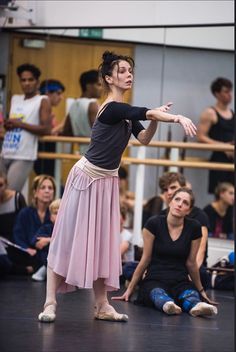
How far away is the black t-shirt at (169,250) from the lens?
7.32 m

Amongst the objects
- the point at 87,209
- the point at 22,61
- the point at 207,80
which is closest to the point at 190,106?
the point at 207,80

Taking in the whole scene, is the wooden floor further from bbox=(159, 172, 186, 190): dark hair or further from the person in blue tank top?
the person in blue tank top

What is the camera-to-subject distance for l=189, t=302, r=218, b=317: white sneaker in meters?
6.83

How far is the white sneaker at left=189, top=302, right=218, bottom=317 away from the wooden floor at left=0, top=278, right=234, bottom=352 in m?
0.05

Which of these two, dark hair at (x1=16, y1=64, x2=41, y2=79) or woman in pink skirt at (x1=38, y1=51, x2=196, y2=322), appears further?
dark hair at (x1=16, y1=64, x2=41, y2=79)

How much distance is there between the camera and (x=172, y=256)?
7371 mm

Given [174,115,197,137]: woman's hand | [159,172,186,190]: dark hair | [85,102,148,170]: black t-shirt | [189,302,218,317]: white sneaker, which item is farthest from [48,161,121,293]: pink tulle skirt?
[159,172,186,190]: dark hair

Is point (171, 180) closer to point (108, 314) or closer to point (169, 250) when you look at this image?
point (169, 250)

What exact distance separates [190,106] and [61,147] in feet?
4.33

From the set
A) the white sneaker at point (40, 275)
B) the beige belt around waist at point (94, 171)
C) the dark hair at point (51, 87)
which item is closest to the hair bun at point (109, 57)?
the beige belt around waist at point (94, 171)

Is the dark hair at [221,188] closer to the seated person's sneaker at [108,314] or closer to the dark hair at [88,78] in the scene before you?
the dark hair at [88,78]

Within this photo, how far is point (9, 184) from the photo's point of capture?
9.76 meters

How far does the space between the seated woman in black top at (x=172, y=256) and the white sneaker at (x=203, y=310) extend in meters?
0.32

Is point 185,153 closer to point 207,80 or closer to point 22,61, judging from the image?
point 207,80
